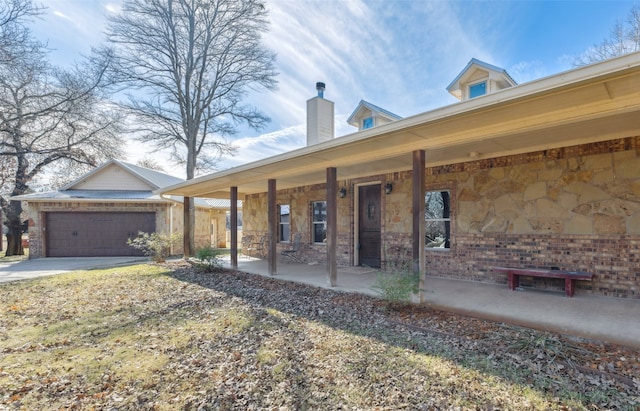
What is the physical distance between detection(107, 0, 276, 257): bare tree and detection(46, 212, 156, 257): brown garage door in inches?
125

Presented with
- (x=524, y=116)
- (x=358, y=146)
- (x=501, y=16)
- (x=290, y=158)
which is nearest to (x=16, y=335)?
(x=290, y=158)

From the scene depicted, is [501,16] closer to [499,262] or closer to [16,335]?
[499,262]

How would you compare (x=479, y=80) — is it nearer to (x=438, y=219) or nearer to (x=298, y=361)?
(x=438, y=219)

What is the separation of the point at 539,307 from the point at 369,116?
651 cm

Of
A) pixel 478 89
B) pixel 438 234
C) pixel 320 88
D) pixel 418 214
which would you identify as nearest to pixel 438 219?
pixel 438 234

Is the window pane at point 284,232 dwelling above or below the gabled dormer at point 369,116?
below

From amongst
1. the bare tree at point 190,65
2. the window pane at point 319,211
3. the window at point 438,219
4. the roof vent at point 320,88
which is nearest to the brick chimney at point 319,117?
the roof vent at point 320,88

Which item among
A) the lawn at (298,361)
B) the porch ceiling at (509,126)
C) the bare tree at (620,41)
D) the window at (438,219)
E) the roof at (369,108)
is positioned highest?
the bare tree at (620,41)

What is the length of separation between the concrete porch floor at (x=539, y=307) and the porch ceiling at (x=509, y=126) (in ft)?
7.66

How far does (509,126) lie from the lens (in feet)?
12.2

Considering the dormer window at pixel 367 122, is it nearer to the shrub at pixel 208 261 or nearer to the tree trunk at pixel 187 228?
the shrub at pixel 208 261

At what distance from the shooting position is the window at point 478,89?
742 cm

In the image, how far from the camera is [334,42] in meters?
9.59

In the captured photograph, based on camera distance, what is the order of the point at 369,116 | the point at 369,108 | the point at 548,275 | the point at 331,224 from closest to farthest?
1. the point at 548,275
2. the point at 331,224
3. the point at 369,108
4. the point at 369,116
